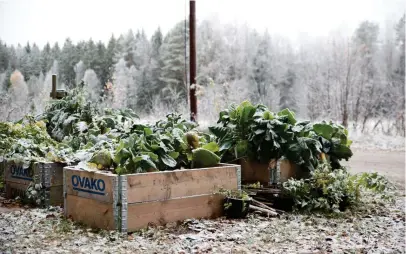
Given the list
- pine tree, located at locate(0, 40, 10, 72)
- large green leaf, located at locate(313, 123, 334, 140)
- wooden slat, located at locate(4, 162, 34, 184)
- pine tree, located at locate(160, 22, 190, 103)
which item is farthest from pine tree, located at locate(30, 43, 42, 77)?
pine tree, located at locate(160, 22, 190, 103)

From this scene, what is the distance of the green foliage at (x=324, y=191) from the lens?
7.95ft

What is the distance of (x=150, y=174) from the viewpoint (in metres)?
1.92

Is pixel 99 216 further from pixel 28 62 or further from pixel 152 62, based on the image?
pixel 152 62

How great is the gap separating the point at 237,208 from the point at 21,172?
112cm

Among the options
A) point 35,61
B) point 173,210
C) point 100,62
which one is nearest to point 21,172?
point 35,61

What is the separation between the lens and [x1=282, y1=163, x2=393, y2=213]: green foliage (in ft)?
7.95

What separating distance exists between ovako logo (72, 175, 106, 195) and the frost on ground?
0.15 meters

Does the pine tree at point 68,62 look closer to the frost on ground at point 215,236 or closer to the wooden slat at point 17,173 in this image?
the wooden slat at point 17,173

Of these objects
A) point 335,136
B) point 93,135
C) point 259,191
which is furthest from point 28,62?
point 335,136

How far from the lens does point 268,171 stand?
2604mm

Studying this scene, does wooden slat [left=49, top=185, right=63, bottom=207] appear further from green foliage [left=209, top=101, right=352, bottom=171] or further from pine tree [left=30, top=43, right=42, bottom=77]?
green foliage [left=209, top=101, right=352, bottom=171]

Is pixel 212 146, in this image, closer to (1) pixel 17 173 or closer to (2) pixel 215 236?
(2) pixel 215 236

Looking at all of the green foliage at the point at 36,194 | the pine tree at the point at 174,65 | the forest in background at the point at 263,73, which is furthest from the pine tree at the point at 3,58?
the pine tree at the point at 174,65

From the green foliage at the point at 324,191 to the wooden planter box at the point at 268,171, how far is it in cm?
10
